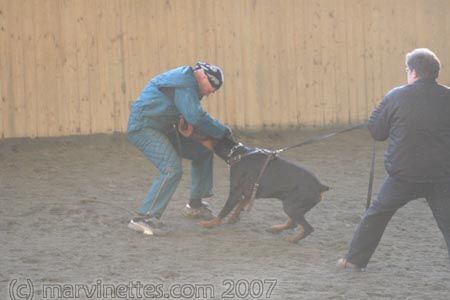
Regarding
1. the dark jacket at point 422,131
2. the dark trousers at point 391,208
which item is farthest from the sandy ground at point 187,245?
the dark jacket at point 422,131

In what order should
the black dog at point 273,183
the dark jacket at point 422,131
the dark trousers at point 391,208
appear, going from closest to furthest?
the dark jacket at point 422,131 < the dark trousers at point 391,208 < the black dog at point 273,183

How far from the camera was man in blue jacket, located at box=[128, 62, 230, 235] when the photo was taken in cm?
682

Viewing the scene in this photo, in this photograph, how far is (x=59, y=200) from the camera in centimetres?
848

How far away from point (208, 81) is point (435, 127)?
2216 mm

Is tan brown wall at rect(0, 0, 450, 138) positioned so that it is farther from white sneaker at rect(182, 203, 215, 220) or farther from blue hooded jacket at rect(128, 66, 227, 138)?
blue hooded jacket at rect(128, 66, 227, 138)

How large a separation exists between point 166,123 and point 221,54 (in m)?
4.72

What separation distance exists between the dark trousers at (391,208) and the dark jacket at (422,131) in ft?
0.27

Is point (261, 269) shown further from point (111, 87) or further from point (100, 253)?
point (111, 87)

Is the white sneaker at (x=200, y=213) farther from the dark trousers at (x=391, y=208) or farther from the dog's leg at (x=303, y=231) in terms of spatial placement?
the dark trousers at (x=391, y=208)

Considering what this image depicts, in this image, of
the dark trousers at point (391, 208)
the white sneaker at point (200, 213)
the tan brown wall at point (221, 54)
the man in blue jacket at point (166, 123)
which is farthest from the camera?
the tan brown wall at point (221, 54)

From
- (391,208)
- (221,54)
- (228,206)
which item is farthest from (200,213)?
(221,54)

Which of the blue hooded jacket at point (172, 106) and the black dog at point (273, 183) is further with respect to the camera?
the blue hooded jacket at point (172, 106)

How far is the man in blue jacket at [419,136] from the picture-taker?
536cm

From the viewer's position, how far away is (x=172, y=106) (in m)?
6.98
